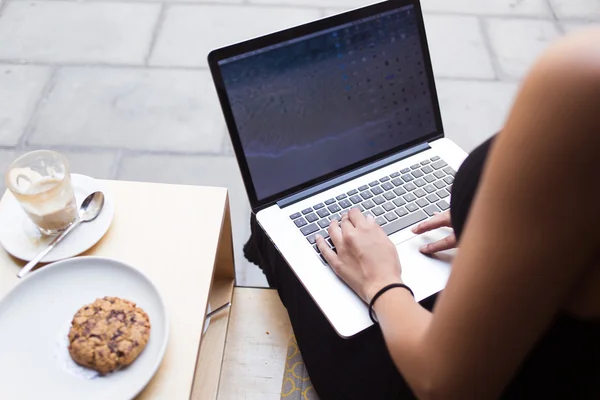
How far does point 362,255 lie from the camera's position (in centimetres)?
79

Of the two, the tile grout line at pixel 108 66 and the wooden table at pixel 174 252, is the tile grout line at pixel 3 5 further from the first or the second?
the wooden table at pixel 174 252

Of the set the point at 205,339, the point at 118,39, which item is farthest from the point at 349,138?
the point at 118,39

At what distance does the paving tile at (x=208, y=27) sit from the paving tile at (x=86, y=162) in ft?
1.44

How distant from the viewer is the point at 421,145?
101 centimetres

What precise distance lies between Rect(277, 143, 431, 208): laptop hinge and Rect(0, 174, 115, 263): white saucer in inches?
11.1

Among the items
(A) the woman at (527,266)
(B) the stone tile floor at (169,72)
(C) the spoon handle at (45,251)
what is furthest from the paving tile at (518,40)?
(C) the spoon handle at (45,251)

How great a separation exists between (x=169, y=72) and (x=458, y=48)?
40.0 inches

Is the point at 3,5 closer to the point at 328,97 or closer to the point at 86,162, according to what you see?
the point at 86,162

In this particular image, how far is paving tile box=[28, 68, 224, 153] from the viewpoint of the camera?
1679mm

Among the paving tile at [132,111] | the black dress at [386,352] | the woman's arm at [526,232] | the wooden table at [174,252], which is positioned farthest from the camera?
the paving tile at [132,111]

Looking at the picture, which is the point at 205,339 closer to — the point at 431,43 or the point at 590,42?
the point at 590,42

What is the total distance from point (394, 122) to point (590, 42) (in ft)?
1.73

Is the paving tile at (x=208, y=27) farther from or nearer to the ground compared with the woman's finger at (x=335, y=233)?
nearer to the ground

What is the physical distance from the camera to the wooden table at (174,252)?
74cm
